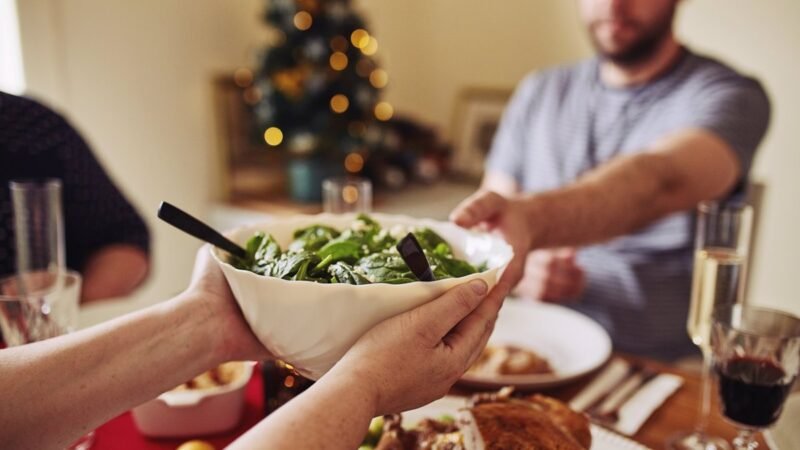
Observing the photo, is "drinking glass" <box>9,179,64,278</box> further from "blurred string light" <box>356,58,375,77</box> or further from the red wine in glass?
"blurred string light" <box>356,58,375,77</box>

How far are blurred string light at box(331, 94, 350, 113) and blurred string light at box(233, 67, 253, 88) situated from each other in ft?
1.42

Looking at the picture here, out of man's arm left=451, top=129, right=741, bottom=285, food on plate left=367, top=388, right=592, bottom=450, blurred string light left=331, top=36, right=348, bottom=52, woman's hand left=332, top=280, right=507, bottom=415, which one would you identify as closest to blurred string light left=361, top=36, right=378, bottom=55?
blurred string light left=331, top=36, right=348, bottom=52

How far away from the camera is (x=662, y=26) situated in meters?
1.80

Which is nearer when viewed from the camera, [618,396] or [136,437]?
[136,437]

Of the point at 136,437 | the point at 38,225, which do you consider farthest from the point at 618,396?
the point at 38,225

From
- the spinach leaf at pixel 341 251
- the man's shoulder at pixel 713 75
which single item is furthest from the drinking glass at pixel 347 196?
the man's shoulder at pixel 713 75

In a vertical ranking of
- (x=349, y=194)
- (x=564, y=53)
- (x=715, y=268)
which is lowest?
(x=715, y=268)

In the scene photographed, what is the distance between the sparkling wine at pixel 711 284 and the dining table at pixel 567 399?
3.9 inches

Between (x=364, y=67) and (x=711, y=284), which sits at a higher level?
(x=364, y=67)

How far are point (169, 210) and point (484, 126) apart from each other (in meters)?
2.81

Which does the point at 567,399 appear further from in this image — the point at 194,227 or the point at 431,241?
the point at 194,227

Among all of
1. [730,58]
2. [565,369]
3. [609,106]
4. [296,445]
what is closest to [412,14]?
[730,58]

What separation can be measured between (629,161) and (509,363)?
1.78 feet

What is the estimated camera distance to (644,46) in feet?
5.91
